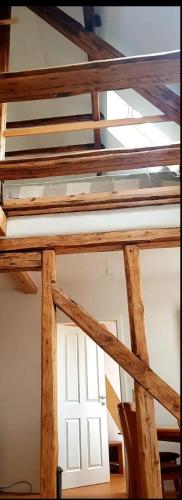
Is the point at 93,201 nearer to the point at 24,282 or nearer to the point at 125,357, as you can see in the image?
the point at 125,357

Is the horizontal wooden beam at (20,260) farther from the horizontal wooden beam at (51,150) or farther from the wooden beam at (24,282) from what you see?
the horizontal wooden beam at (51,150)

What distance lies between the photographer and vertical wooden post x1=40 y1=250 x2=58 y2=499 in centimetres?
293

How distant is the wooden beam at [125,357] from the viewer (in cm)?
294

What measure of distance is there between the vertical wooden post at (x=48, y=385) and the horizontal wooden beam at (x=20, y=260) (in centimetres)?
10

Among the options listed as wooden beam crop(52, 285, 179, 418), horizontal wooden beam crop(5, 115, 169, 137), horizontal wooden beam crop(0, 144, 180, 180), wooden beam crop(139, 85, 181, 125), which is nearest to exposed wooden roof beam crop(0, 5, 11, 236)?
horizontal wooden beam crop(5, 115, 169, 137)

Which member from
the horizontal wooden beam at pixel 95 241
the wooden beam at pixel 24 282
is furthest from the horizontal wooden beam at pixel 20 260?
the wooden beam at pixel 24 282

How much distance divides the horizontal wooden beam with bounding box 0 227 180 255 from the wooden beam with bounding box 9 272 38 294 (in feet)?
2.47

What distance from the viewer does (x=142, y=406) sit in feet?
9.95

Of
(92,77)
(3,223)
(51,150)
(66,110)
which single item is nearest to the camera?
(92,77)

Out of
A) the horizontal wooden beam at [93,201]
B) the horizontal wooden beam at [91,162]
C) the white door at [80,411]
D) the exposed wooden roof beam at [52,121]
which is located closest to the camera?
the horizontal wooden beam at [91,162]

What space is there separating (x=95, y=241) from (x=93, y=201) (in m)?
0.39

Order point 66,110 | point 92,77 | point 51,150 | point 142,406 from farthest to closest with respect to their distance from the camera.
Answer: point 51,150, point 66,110, point 142,406, point 92,77

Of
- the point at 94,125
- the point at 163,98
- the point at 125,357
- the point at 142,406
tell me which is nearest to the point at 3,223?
the point at 94,125

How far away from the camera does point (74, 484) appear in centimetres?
468
